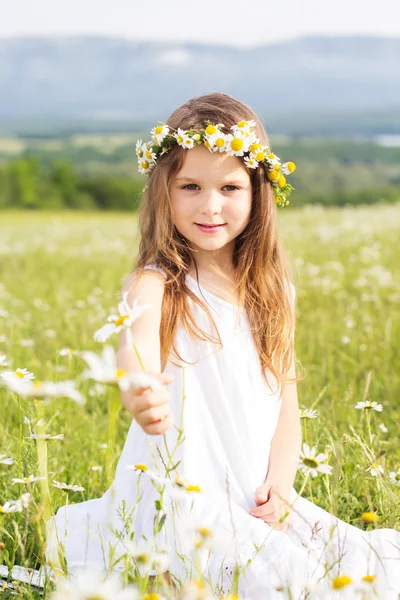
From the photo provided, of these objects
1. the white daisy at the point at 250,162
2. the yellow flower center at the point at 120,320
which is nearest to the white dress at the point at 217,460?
the white daisy at the point at 250,162

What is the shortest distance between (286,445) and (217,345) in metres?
0.46

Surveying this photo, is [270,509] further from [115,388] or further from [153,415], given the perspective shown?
A: [115,388]

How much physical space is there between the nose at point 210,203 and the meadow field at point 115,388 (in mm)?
556

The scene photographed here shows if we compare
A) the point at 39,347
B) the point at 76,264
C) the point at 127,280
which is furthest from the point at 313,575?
the point at 76,264

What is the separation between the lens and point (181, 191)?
8.54 ft

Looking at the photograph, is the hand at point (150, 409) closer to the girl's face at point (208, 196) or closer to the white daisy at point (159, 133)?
the girl's face at point (208, 196)

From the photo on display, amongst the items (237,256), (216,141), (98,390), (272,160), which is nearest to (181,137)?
(216,141)

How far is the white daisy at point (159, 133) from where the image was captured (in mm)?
2654

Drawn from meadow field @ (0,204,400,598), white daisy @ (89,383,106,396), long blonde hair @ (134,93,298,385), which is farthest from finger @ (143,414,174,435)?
white daisy @ (89,383,106,396)

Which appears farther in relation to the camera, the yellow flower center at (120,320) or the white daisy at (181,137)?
the white daisy at (181,137)

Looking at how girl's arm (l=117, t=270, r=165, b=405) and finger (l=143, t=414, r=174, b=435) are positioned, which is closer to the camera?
finger (l=143, t=414, r=174, b=435)

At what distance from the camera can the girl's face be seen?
2.57 m

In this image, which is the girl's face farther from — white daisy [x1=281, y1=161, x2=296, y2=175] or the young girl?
white daisy [x1=281, y1=161, x2=296, y2=175]

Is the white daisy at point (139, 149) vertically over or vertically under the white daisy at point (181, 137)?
under
